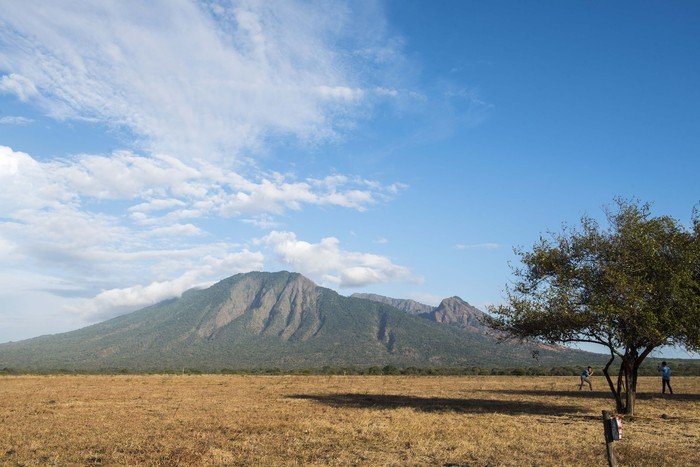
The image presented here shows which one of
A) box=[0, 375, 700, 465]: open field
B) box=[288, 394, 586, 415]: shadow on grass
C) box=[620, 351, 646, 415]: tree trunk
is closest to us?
box=[0, 375, 700, 465]: open field

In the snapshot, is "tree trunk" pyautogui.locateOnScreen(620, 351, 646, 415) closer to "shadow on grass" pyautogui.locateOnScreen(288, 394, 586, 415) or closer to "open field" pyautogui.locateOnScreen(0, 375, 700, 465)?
"open field" pyautogui.locateOnScreen(0, 375, 700, 465)

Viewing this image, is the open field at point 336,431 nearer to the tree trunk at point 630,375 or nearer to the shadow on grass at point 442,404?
the shadow on grass at point 442,404

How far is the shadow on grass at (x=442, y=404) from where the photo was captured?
103ft

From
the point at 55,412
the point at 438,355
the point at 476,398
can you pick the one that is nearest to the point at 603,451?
the point at 476,398

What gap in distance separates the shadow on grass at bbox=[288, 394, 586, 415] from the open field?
76 mm

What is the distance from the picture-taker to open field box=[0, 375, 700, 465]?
58.5 feet

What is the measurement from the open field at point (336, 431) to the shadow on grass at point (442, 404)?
8 centimetres

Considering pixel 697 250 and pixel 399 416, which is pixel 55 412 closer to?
pixel 399 416

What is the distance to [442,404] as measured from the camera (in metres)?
34.9

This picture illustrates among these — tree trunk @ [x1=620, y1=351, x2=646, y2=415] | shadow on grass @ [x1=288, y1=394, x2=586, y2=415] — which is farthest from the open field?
tree trunk @ [x1=620, y1=351, x2=646, y2=415]

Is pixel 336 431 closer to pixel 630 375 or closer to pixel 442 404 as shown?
pixel 442 404

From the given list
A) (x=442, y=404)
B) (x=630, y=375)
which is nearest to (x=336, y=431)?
(x=442, y=404)

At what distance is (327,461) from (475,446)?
627cm

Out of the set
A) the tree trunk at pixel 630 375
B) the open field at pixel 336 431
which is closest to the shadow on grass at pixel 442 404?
the open field at pixel 336 431
